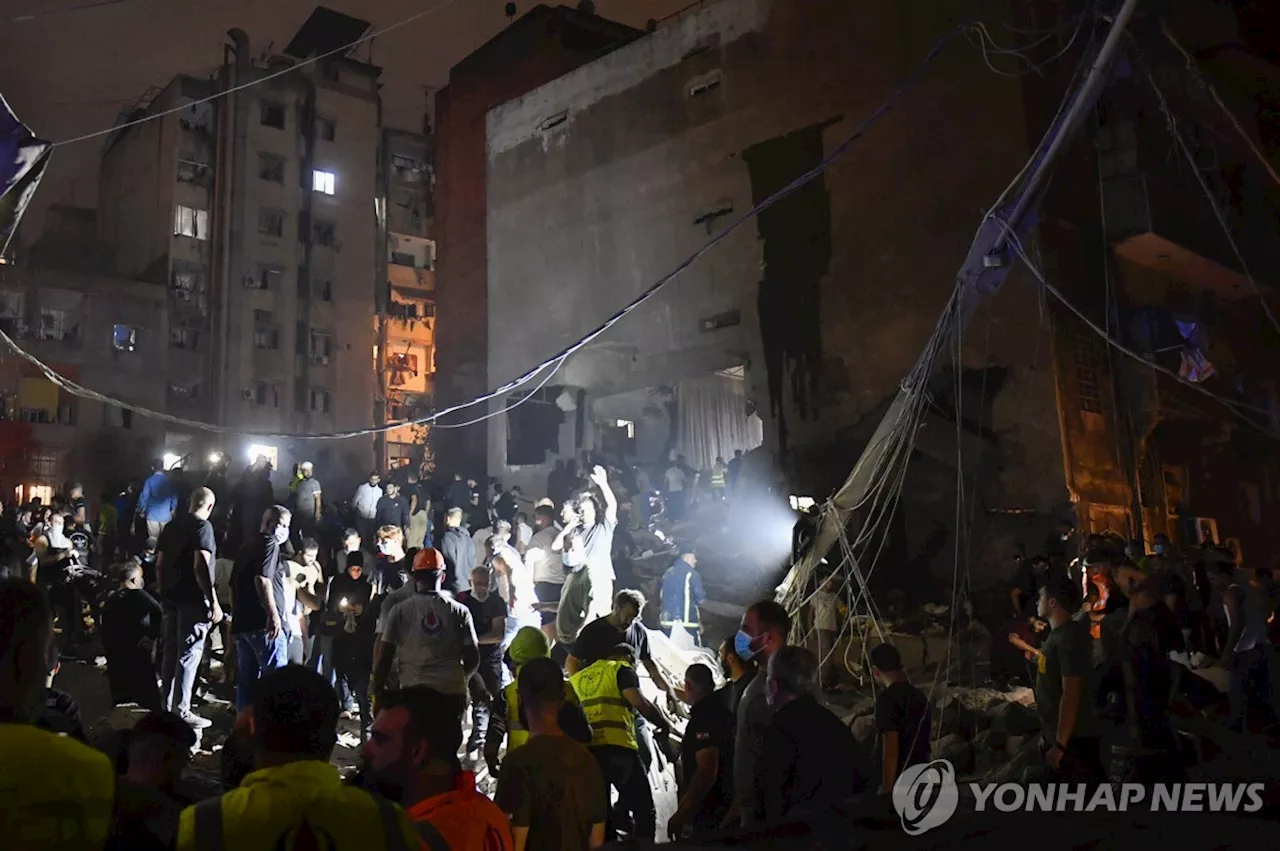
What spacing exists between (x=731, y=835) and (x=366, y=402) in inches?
1516

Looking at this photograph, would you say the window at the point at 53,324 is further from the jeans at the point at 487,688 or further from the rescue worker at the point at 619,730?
the rescue worker at the point at 619,730

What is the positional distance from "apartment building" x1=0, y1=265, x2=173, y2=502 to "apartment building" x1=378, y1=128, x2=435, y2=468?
11.9m

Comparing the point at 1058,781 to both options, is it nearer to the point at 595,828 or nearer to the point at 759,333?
the point at 595,828

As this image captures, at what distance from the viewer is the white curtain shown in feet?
67.8

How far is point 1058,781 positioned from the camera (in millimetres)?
5898

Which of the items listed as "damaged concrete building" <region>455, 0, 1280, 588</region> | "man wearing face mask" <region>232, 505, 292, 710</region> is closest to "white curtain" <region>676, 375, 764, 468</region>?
"damaged concrete building" <region>455, 0, 1280, 588</region>

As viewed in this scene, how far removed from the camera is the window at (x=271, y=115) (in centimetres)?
3912

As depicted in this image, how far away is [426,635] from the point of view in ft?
21.4

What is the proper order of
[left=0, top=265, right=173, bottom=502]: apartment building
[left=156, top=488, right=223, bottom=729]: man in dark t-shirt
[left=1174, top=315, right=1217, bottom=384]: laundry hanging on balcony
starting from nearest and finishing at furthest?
[left=156, top=488, right=223, bottom=729]: man in dark t-shirt
[left=1174, top=315, right=1217, bottom=384]: laundry hanging on balcony
[left=0, top=265, right=173, bottom=502]: apartment building

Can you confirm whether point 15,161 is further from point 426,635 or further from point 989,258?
point 989,258

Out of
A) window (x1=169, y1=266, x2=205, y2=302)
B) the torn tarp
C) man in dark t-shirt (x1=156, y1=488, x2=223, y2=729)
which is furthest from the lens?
window (x1=169, y1=266, x2=205, y2=302)

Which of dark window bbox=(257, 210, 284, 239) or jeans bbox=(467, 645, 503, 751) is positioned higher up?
dark window bbox=(257, 210, 284, 239)

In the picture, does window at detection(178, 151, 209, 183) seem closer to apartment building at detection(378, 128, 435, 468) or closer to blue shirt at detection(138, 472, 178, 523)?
apartment building at detection(378, 128, 435, 468)

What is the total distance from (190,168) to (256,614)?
36.5 meters
